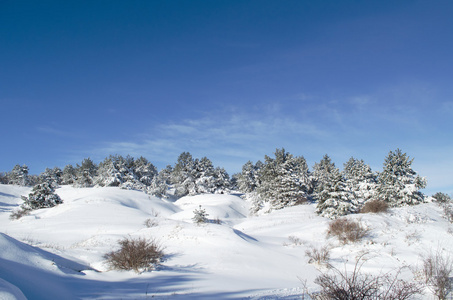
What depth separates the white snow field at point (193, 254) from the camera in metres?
6.11

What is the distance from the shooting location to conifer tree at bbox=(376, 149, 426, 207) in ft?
98.4

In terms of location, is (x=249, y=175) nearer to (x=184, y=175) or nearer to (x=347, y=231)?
(x=184, y=175)

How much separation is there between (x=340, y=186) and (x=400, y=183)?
11.9 meters

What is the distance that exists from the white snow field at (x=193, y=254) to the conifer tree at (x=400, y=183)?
1158 centimetres

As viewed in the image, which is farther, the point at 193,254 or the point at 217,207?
the point at 217,207

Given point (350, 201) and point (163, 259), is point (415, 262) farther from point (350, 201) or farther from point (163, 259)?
point (350, 201)

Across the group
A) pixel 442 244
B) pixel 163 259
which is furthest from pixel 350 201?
pixel 163 259

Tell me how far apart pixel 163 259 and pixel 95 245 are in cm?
388

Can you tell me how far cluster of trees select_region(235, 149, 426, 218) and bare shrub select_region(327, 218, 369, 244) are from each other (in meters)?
8.13

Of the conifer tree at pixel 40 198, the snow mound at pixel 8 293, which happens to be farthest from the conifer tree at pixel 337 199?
the conifer tree at pixel 40 198

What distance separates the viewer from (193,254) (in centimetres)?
1088

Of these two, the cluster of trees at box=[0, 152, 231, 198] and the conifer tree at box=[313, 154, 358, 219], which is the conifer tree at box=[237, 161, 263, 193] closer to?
the cluster of trees at box=[0, 152, 231, 198]

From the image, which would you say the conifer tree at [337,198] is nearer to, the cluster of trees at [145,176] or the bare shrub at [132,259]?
the bare shrub at [132,259]

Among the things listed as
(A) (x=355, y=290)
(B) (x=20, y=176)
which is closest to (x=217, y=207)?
(A) (x=355, y=290)
